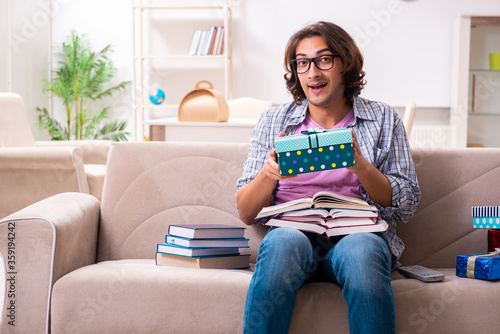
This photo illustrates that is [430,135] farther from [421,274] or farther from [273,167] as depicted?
[273,167]

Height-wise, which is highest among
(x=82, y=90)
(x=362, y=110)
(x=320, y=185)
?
(x=82, y=90)

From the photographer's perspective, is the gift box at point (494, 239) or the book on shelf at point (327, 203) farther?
the gift box at point (494, 239)

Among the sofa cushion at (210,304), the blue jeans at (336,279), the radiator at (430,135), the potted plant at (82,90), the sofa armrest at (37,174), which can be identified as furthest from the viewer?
the potted plant at (82,90)

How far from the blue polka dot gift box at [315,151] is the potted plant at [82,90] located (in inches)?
180

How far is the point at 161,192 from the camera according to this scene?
78.5 inches

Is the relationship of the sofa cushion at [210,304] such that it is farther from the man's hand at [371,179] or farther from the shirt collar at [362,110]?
the shirt collar at [362,110]

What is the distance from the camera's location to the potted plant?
5816mm

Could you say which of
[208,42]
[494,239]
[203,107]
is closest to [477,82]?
[208,42]

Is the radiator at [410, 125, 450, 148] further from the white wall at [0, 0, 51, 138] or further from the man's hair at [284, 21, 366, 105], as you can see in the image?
the man's hair at [284, 21, 366, 105]

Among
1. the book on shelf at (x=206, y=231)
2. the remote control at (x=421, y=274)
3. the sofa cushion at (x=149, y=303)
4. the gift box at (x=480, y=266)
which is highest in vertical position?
the book on shelf at (x=206, y=231)

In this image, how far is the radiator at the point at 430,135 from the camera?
18.3 ft

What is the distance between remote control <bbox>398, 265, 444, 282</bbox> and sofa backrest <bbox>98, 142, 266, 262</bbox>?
556mm

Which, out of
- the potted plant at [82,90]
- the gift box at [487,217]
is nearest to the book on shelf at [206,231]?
the gift box at [487,217]

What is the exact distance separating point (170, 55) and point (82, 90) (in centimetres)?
94
